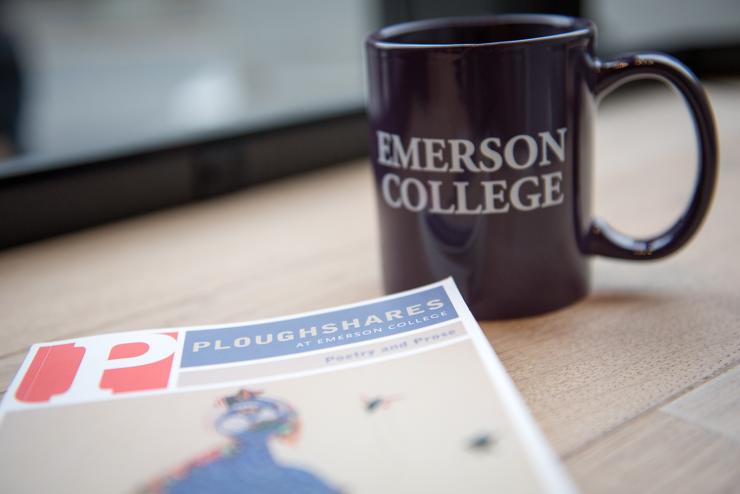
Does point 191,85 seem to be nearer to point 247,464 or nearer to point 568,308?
point 568,308

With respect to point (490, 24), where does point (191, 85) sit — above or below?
below

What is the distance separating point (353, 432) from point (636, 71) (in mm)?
275

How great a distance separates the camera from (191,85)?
5.55ft

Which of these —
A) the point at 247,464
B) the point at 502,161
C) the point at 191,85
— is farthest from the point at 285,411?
the point at 191,85

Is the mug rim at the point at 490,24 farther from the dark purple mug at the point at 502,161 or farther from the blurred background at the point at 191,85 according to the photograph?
the blurred background at the point at 191,85

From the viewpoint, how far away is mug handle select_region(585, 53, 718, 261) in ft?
1.42

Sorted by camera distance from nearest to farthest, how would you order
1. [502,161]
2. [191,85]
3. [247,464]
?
[247,464], [502,161], [191,85]

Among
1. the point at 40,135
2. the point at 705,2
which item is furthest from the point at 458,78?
the point at 705,2

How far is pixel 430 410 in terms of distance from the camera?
0.33 meters

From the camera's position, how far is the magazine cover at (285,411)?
30 cm

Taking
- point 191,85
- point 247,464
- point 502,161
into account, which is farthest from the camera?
point 191,85

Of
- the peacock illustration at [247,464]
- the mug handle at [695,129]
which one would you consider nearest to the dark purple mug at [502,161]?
the mug handle at [695,129]

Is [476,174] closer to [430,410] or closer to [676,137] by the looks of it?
[430,410]

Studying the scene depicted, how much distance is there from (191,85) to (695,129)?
1.43 m
